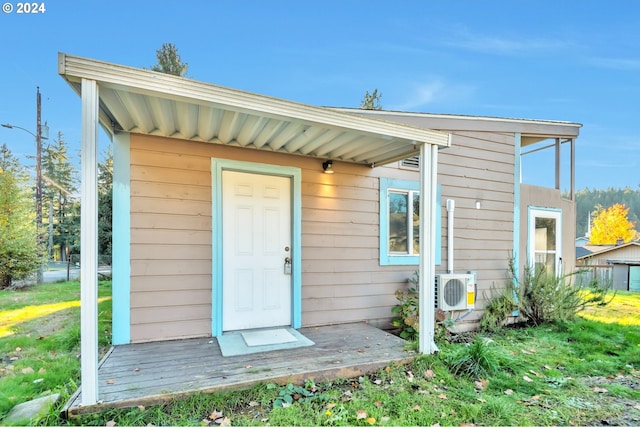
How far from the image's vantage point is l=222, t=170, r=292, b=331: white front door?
3568mm

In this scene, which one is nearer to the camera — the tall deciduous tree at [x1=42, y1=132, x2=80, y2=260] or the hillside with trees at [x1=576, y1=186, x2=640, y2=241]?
the tall deciduous tree at [x1=42, y1=132, x2=80, y2=260]

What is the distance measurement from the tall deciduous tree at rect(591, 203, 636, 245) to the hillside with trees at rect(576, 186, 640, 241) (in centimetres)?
959

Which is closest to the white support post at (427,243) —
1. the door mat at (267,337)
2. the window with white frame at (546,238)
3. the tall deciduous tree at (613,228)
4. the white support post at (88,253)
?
the door mat at (267,337)

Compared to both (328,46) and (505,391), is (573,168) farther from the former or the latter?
(328,46)

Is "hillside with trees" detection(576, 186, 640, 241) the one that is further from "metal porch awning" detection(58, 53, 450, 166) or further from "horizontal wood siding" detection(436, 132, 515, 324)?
"metal porch awning" detection(58, 53, 450, 166)

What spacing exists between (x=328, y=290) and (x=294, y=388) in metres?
1.71

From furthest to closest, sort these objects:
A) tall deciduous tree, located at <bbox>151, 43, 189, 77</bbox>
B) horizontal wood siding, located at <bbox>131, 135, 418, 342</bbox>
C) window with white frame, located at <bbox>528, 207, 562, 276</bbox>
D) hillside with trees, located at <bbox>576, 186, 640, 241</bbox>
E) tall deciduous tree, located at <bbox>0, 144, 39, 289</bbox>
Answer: hillside with trees, located at <bbox>576, 186, 640, 241</bbox> → tall deciduous tree, located at <bbox>151, 43, 189, 77</bbox> → tall deciduous tree, located at <bbox>0, 144, 39, 289</bbox> → window with white frame, located at <bbox>528, 207, 562, 276</bbox> → horizontal wood siding, located at <bbox>131, 135, 418, 342</bbox>

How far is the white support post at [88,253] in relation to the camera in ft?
6.35

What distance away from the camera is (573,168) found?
560cm

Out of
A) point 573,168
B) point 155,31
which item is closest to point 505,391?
point 573,168

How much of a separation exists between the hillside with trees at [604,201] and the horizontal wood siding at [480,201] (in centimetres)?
4305

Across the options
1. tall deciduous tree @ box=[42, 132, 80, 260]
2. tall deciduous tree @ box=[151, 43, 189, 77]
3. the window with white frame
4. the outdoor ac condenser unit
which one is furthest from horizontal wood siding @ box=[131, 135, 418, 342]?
tall deciduous tree @ box=[42, 132, 80, 260]

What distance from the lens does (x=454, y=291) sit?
423 cm

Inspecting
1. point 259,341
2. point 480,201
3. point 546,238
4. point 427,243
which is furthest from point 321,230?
point 546,238
